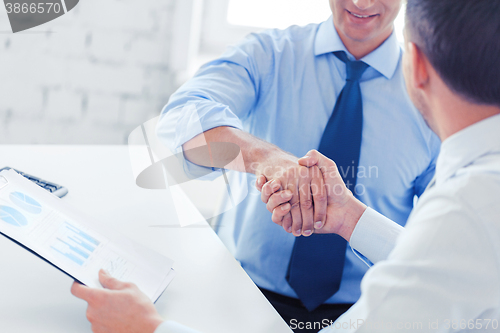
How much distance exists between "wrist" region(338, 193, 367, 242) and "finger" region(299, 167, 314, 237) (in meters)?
0.07

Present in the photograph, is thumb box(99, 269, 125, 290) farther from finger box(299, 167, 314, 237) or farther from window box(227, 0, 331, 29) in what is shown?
window box(227, 0, 331, 29)

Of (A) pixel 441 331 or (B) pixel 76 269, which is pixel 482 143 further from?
(B) pixel 76 269

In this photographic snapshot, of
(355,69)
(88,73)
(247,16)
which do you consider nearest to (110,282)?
(355,69)

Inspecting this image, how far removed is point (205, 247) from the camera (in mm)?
791

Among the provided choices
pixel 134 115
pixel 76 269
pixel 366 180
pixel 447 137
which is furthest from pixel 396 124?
pixel 134 115

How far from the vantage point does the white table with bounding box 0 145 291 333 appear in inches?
22.8

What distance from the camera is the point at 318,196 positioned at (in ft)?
2.81

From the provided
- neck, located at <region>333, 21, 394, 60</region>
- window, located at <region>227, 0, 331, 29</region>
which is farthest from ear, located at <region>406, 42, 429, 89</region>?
window, located at <region>227, 0, 331, 29</region>

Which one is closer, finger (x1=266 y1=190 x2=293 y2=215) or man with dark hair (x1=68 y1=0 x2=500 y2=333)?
man with dark hair (x1=68 y1=0 x2=500 y2=333)

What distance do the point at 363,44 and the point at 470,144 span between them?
0.67 m

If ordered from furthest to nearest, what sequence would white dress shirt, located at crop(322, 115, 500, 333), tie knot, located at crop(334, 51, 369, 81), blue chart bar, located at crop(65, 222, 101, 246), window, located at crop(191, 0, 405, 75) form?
1. window, located at crop(191, 0, 405, 75)
2. tie knot, located at crop(334, 51, 369, 81)
3. blue chart bar, located at crop(65, 222, 101, 246)
4. white dress shirt, located at crop(322, 115, 500, 333)

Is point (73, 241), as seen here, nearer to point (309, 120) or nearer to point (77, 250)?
point (77, 250)

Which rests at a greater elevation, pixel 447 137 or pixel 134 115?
pixel 447 137

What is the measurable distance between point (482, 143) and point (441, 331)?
221mm
